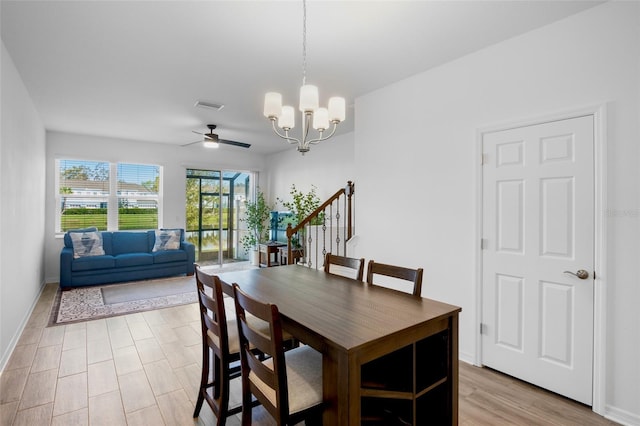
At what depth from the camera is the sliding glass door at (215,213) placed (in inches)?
288

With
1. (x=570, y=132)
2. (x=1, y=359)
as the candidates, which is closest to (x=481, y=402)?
(x=570, y=132)

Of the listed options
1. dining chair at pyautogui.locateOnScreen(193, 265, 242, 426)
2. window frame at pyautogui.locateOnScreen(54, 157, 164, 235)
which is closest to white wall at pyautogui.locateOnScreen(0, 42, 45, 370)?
window frame at pyautogui.locateOnScreen(54, 157, 164, 235)

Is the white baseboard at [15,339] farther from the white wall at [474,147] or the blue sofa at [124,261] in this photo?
the white wall at [474,147]

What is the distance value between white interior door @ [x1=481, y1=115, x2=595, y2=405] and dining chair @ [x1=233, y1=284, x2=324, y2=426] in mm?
1791

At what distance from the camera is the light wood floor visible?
210 cm

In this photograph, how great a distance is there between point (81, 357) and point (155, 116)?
3.35 metres

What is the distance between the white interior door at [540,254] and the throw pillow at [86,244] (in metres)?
5.92

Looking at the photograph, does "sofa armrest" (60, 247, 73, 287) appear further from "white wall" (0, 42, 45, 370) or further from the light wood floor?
the light wood floor

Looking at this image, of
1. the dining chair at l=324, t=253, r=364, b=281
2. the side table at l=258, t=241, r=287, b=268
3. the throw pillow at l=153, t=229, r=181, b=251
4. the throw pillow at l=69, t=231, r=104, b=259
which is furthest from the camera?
the side table at l=258, t=241, r=287, b=268

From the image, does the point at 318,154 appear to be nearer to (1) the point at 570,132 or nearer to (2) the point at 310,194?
(2) the point at 310,194

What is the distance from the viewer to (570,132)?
2.31 m

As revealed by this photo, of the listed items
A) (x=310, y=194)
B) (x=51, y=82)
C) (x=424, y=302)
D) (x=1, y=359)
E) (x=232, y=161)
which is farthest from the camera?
(x=232, y=161)

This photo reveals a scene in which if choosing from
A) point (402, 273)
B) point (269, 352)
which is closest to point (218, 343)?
point (269, 352)

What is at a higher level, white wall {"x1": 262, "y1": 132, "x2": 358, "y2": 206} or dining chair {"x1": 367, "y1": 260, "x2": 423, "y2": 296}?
white wall {"x1": 262, "y1": 132, "x2": 358, "y2": 206}
